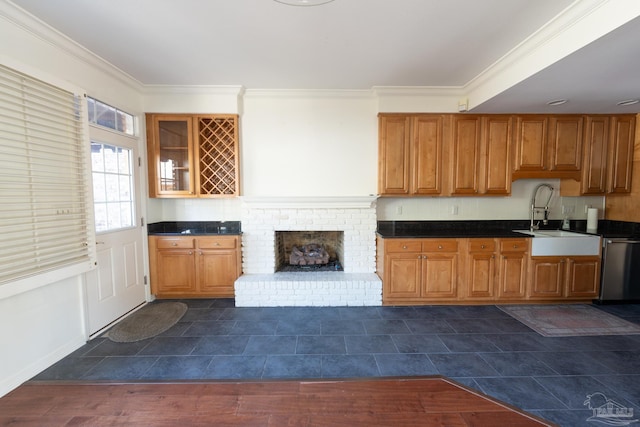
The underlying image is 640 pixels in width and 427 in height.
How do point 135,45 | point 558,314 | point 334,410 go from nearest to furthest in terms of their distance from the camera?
point 334,410 → point 135,45 → point 558,314

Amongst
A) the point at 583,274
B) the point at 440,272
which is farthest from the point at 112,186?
the point at 583,274

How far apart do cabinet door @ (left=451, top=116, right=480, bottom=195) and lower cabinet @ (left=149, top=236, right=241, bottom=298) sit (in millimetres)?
2968

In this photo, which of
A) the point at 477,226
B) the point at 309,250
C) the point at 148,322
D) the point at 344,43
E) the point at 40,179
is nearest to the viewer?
the point at 40,179

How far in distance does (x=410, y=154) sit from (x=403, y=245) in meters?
1.18

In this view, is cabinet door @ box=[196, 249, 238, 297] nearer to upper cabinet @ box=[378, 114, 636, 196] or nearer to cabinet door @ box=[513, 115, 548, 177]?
upper cabinet @ box=[378, 114, 636, 196]

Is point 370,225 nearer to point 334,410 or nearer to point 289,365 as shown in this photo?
point 289,365

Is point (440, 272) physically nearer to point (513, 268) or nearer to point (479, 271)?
point (479, 271)

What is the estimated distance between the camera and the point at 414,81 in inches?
128

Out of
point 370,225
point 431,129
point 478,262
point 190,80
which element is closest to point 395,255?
point 370,225

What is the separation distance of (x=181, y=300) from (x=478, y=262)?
12.5 feet

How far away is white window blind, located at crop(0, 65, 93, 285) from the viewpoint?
1887mm

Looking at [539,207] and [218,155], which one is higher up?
[218,155]

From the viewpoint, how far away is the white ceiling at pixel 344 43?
197cm

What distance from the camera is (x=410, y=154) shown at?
11.6 ft
